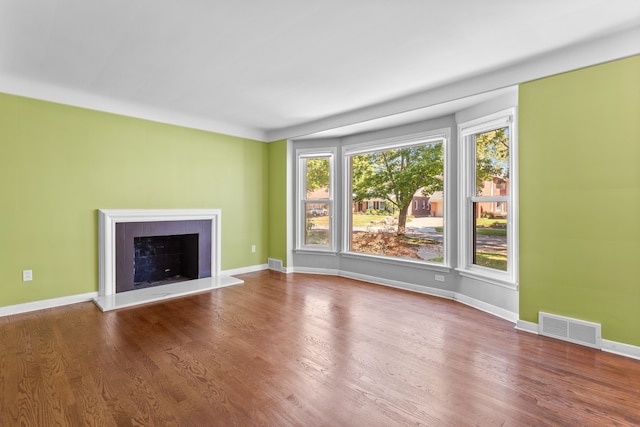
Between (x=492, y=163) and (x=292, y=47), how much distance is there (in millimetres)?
2649

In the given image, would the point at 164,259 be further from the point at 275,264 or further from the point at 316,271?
the point at 316,271

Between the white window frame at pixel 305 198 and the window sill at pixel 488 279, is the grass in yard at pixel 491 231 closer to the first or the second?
the window sill at pixel 488 279

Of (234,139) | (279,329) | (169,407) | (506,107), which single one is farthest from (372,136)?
(169,407)

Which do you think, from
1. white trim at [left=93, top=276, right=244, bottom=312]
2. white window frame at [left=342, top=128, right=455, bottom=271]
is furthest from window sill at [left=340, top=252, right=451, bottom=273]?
white trim at [left=93, top=276, right=244, bottom=312]

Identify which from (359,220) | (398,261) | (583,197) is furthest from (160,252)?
(583,197)

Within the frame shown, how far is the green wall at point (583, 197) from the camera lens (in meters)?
2.54

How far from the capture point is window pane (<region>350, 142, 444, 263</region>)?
175 inches

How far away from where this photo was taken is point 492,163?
371 centimetres

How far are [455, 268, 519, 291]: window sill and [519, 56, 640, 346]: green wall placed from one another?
0.22m

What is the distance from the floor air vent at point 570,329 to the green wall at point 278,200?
3909 mm

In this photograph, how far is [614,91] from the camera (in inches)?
102

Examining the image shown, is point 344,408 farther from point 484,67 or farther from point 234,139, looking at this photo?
point 234,139

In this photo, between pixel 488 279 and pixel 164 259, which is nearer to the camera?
pixel 488 279

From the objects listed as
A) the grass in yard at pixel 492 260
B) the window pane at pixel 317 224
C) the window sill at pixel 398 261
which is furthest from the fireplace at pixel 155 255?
the grass in yard at pixel 492 260
